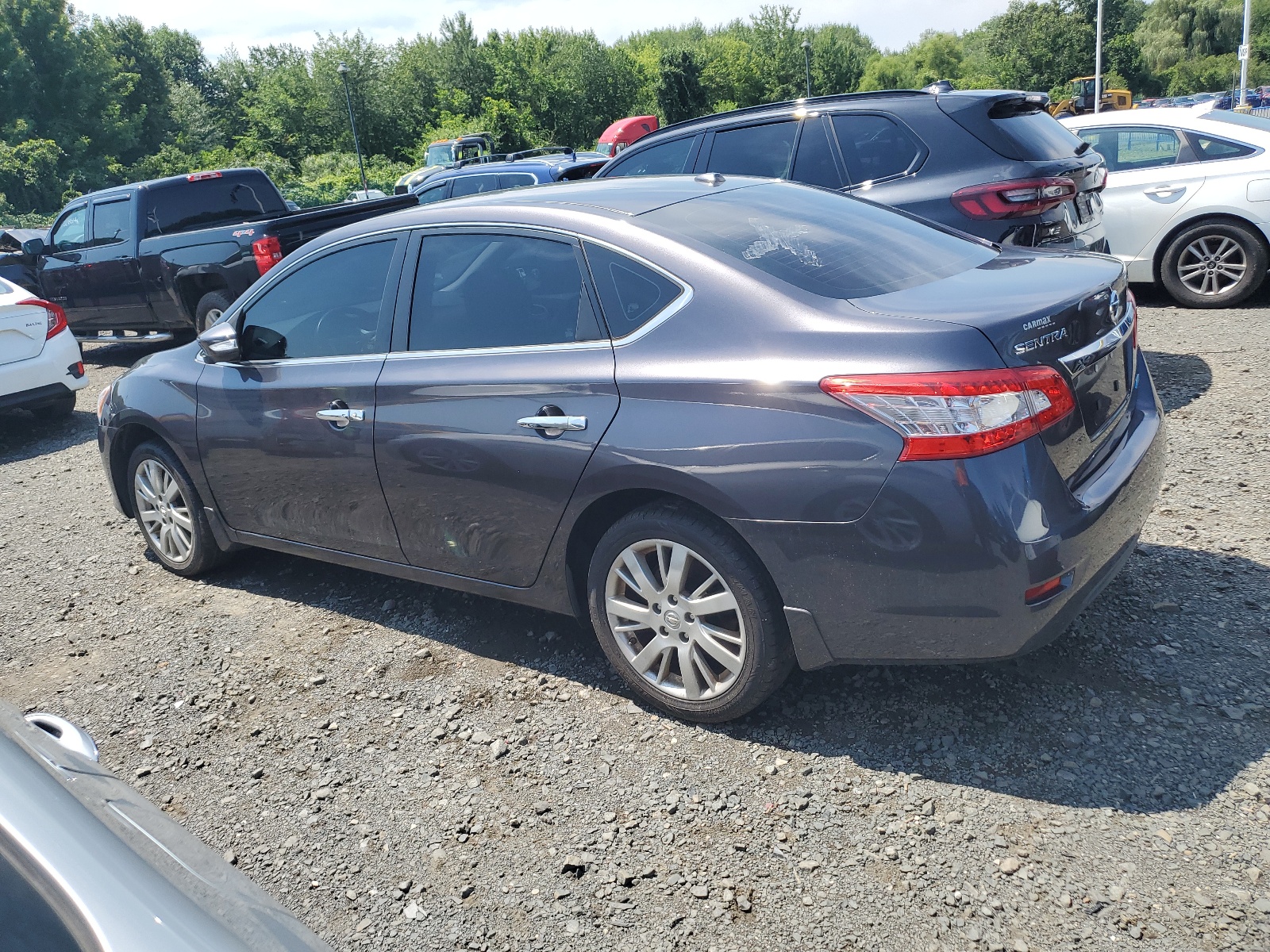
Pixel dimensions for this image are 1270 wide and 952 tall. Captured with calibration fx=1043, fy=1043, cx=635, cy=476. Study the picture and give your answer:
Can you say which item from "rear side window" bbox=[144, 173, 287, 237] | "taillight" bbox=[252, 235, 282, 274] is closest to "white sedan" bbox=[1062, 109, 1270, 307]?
"taillight" bbox=[252, 235, 282, 274]

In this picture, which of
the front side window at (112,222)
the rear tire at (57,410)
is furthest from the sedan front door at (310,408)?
the front side window at (112,222)

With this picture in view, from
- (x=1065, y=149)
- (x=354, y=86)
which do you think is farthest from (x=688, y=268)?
(x=354, y=86)

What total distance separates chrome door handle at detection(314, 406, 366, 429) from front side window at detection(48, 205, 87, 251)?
31.5 feet

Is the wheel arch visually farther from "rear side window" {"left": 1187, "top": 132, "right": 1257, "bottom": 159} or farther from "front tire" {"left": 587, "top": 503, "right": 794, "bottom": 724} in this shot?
"front tire" {"left": 587, "top": 503, "right": 794, "bottom": 724}

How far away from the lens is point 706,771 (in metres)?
3.22

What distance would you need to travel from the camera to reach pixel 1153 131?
8445 millimetres

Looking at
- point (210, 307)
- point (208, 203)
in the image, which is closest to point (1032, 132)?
point (210, 307)

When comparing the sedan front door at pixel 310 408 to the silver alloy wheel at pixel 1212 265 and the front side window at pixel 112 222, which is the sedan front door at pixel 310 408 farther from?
the front side window at pixel 112 222

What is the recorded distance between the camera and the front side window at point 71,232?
1194 cm

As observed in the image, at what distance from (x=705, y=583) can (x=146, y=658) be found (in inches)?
105

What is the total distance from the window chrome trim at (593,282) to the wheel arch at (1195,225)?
21.5 feet

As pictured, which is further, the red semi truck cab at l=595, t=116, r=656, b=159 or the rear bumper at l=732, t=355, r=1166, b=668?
the red semi truck cab at l=595, t=116, r=656, b=159

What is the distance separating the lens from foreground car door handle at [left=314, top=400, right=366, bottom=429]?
3.98m

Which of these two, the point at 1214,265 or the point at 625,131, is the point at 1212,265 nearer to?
the point at 1214,265
